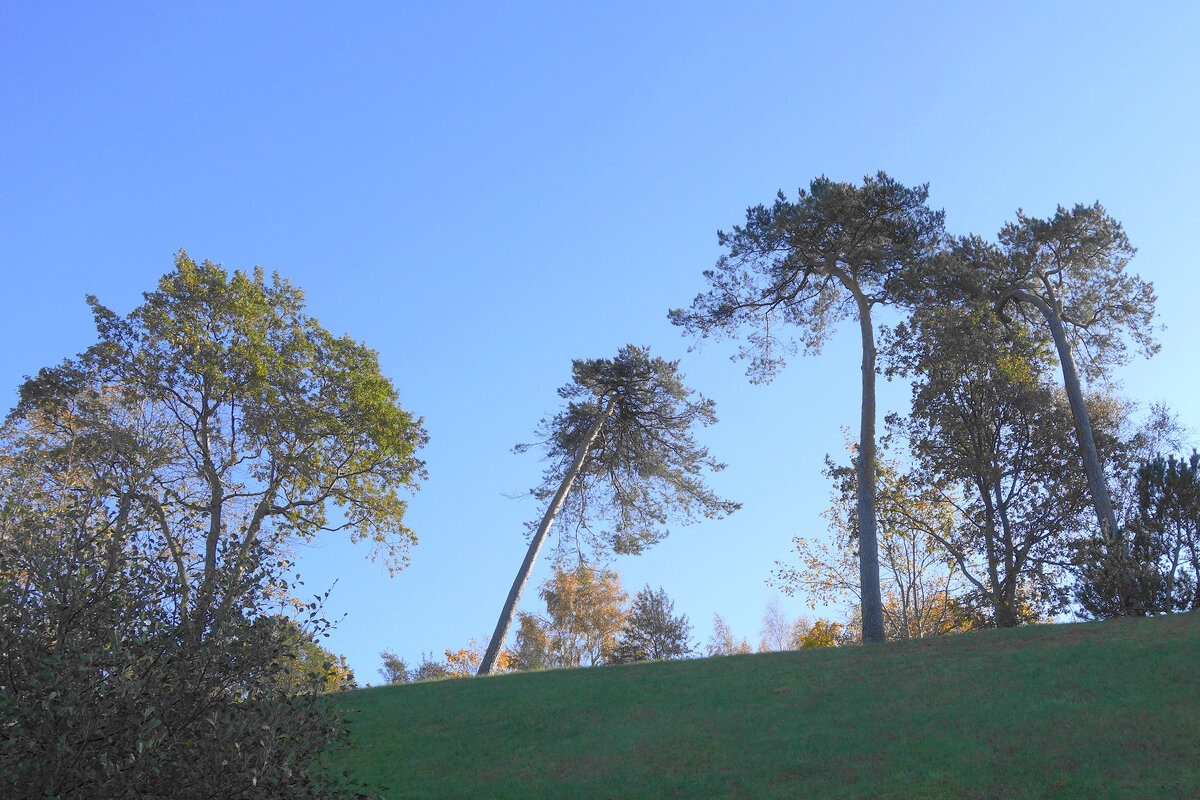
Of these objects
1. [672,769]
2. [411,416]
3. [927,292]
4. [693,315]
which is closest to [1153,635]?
[672,769]

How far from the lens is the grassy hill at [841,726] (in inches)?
464

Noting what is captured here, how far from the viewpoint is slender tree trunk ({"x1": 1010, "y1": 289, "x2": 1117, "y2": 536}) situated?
1008 inches

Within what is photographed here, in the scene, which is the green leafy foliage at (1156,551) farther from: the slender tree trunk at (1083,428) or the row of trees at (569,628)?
the row of trees at (569,628)

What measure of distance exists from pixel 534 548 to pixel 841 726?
15.1 meters

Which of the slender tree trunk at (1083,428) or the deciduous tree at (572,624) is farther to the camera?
the deciduous tree at (572,624)

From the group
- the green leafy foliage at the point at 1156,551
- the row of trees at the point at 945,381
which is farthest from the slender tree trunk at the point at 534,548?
the green leafy foliage at the point at 1156,551

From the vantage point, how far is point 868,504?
25047mm

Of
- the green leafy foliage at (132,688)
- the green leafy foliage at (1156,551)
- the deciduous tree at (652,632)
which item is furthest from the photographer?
the deciduous tree at (652,632)

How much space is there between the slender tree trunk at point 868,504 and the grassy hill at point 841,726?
315cm

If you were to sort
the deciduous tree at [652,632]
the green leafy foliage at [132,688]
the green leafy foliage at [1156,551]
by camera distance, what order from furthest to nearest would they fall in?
the deciduous tree at [652,632] → the green leafy foliage at [1156,551] → the green leafy foliage at [132,688]

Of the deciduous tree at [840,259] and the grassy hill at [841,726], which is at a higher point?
the deciduous tree at [840,259]

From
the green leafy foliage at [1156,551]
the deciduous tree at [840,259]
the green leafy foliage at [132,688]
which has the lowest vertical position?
the green leafy foliage at [132,688]

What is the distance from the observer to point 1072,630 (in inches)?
750

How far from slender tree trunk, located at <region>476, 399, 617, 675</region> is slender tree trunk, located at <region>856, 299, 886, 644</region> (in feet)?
27.9
